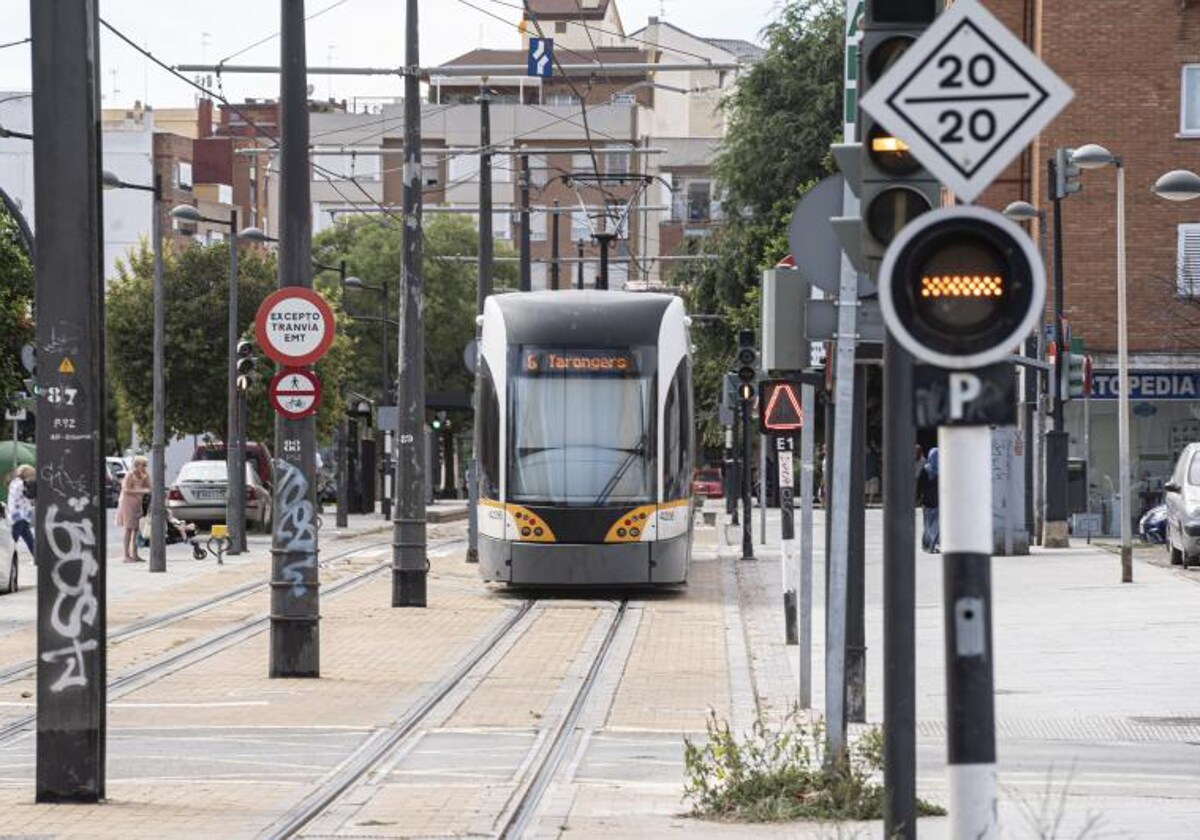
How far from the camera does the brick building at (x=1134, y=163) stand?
53.8m

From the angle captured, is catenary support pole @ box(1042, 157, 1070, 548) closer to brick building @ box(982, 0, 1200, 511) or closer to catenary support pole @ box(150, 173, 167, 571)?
brick building @ box(982, 0, 1200, 511)

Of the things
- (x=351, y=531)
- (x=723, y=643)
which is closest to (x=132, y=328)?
(x=351, y=531)

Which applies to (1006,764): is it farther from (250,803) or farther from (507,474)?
(507,474)

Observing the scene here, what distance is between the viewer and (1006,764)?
14.5 metres

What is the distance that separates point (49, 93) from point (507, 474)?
695 inches

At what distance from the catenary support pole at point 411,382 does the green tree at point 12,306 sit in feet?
96.3

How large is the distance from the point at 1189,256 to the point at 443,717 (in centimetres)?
3990

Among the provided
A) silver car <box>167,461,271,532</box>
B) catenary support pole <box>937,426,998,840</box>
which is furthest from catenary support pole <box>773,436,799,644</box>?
silver car <box>167,461,271,532</box>

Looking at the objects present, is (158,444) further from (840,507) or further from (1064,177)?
(840,507)

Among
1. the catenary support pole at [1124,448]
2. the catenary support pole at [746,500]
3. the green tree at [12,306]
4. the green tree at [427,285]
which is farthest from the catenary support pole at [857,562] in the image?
the green tree at [427,285]

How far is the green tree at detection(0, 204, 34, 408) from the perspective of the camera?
187 feet

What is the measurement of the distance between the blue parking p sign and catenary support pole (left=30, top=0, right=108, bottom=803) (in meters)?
19.5

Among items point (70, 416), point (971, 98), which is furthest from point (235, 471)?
point (971, 98)

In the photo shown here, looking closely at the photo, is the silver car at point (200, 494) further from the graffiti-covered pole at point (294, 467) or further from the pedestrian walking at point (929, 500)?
the graffiti-covered pole at point (294, 467)
